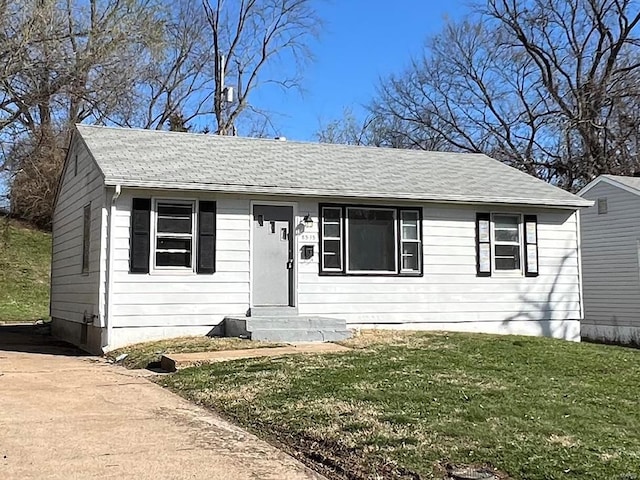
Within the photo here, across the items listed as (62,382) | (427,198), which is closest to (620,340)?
(427,198)

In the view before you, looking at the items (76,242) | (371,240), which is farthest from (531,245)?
(76,242)

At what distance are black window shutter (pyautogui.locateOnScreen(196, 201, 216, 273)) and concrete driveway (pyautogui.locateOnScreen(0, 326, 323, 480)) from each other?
3469mm

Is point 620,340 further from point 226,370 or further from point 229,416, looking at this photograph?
point 229,416

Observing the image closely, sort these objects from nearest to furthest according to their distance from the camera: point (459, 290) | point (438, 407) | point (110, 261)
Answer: point (438, 407)
point (110, 261)
point (459, 290)

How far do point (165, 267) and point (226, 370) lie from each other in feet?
12.6

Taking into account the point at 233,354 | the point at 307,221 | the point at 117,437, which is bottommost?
the point at 117,437

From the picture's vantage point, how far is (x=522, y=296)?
1461 centimetres

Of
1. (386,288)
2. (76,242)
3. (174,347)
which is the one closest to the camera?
(174,347)

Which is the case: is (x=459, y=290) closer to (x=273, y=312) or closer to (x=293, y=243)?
(x=293, y=243)

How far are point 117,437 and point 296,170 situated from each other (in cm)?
897

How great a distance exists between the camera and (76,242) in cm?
1454

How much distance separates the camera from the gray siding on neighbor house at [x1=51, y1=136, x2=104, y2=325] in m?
12.5

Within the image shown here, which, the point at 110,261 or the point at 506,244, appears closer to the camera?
the point at 110,261

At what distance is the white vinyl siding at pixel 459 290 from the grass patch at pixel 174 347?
1.89 meters
